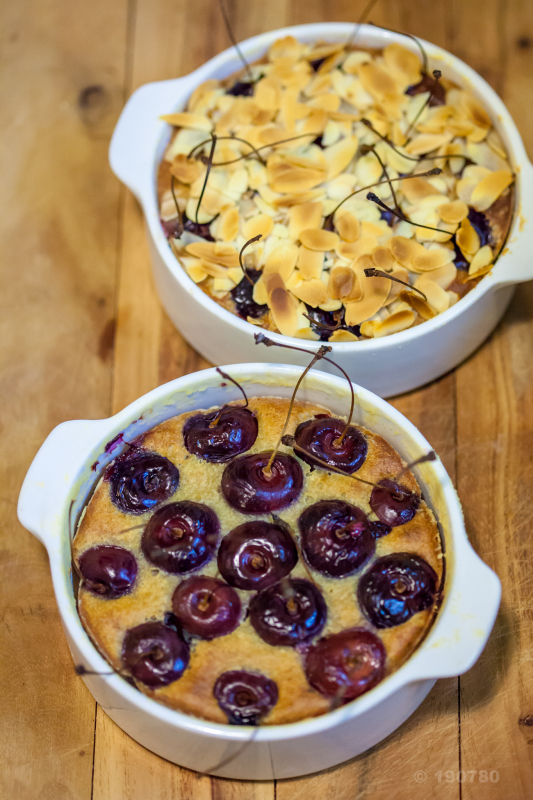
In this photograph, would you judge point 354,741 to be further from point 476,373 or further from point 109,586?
point 476,373

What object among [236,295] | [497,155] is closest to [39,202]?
[236,295]

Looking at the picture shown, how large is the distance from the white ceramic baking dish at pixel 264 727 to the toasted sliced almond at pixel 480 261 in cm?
27

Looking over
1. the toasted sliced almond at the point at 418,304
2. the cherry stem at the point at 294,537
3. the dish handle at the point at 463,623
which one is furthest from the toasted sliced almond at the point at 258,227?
the dish handle at the point at 463,623

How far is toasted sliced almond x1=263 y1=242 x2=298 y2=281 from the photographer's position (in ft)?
3.57

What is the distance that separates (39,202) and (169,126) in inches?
11.1

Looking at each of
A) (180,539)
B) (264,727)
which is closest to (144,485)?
(180,539)

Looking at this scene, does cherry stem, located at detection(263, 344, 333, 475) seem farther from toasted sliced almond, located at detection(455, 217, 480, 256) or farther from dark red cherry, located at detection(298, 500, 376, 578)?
toasted sliced almond, located at detection(455, 217, 480, 256)

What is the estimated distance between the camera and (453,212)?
1114 millimetres

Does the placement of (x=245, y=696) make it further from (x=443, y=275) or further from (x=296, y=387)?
(x=443, y=275)

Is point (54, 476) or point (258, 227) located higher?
point (258, 227)

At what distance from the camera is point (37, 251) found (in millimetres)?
1291

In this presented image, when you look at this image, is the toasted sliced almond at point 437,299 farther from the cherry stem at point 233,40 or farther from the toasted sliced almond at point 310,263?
the cherry stem at point 233,40

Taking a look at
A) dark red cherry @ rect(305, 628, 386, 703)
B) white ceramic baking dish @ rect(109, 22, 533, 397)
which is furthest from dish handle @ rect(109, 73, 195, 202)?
dark red cherry @ rect(305, 628, 386, 703)

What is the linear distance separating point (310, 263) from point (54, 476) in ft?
1.47
